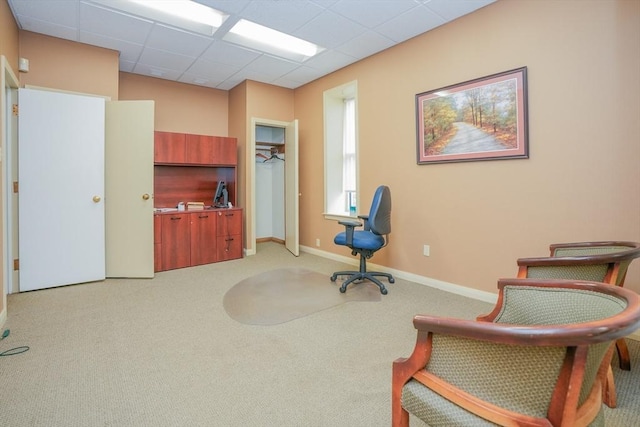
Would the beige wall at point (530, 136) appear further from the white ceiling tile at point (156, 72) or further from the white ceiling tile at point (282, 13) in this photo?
the white ceiling tile at point (282, 13)

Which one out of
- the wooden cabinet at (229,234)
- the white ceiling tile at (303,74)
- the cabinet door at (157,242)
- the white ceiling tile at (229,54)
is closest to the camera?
the white ceiling tile at (229,54)

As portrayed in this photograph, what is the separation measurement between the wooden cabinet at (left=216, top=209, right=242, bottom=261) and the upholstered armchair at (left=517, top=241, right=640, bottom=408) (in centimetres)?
390

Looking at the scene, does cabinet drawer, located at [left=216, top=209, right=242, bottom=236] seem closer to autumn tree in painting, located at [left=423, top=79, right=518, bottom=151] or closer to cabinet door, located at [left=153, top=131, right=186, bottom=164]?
cabinet door, located at [left=153, top=131, right=186, bottom=164]

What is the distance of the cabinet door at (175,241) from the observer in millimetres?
4230

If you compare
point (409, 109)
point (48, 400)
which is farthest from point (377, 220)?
point (48, 400)

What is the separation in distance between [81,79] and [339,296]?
3.88 meters

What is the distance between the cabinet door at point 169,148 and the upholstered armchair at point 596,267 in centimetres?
430

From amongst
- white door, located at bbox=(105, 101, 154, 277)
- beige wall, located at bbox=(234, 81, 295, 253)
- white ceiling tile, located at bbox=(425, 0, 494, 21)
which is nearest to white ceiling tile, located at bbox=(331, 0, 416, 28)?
white ceiling tile, located at bbox=(425, 0, 494, 21)

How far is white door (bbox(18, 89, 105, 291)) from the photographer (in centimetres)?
325

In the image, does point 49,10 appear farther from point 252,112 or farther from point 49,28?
point 252,112

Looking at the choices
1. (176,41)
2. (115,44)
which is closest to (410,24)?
(176,41)

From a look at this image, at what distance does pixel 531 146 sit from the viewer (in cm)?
272

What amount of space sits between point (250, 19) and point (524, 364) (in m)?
3.61

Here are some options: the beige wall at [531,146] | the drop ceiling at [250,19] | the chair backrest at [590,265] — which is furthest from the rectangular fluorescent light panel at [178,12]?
the chair backrest at [590,265]
